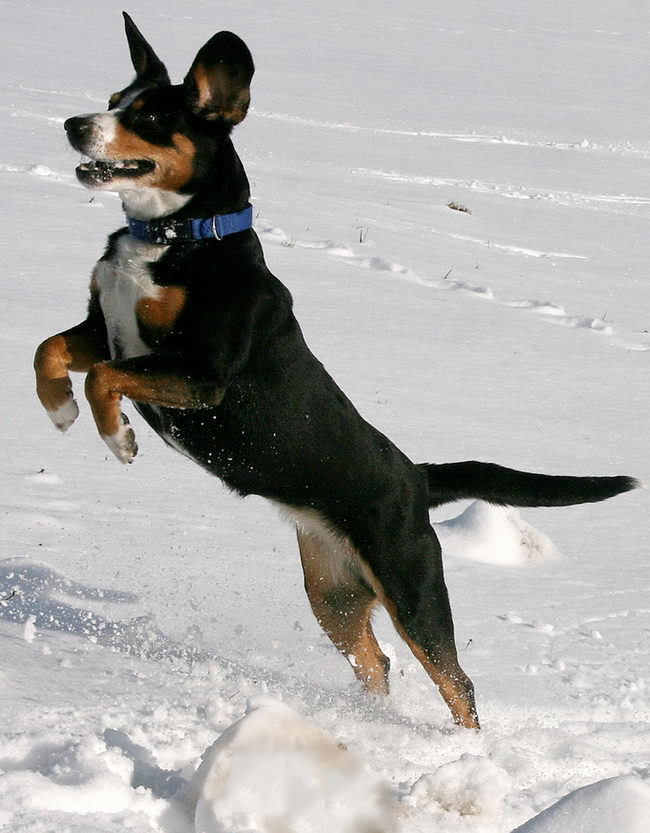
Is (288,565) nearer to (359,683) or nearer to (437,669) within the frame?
(359,683)

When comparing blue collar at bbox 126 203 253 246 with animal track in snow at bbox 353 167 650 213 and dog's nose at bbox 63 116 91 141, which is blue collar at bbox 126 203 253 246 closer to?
dog's nose at bbox 63 116 91 141

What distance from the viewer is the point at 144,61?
158 inches

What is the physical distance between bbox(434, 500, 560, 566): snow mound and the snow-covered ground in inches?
0.4

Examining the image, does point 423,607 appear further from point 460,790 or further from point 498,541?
point 498,541

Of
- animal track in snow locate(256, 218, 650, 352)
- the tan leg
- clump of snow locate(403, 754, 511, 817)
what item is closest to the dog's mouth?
the tan leg

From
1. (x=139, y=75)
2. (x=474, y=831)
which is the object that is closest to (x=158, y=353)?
(x=139, y=75)

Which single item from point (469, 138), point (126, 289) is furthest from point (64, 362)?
point (469, 138)

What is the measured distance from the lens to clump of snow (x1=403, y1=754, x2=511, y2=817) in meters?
2.95

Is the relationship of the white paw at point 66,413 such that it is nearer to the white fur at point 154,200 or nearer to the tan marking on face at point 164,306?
the tan marking on face at point 164,306

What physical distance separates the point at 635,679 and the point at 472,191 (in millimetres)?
9792

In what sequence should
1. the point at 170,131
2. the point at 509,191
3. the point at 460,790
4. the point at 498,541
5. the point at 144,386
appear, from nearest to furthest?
the point at 460,790
the point at 144,386
the point at 170,131
the point at 498,541
the point at 509,191

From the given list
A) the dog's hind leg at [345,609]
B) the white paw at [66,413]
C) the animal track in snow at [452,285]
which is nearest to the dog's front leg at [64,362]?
the white paw at [66,413]

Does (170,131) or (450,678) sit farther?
(450,678)

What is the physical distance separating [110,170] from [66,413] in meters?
0.75
